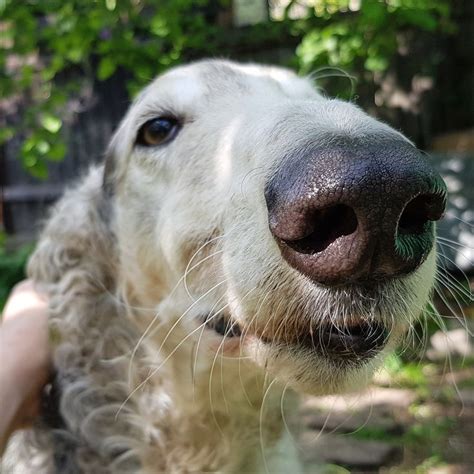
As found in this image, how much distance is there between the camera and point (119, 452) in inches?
89.9

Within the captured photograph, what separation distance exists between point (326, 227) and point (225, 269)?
0.46 metres

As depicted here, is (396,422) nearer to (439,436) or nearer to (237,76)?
(439,436)

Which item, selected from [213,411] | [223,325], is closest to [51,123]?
[213,411]

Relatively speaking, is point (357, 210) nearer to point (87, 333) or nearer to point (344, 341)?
point (344, 341)

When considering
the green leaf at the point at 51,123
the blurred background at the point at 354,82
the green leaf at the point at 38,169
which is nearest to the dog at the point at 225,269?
the blurred background at the point at 354,82

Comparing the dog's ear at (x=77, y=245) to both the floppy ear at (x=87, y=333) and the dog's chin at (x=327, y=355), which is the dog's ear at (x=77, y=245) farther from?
A: the dog's chin at (x=327, y=355)

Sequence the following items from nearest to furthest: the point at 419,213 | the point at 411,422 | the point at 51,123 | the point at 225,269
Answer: the point at 419,213
the point at 225,269
the point at 51,123
the point at 411,422

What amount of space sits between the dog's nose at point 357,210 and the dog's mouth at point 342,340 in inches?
6.5

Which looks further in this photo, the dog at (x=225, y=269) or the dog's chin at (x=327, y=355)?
the dog's chin at (x=327, y=355)

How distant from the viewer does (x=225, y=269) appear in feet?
5.40

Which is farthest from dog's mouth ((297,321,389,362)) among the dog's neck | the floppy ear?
the floppy ear

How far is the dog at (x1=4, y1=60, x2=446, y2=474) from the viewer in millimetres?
1242

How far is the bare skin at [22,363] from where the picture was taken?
7.40ft

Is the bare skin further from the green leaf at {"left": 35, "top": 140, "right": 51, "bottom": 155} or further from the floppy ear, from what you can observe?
the green leaf at {"left": 35, "top": 140, "right": 51, "bottom": 155}
